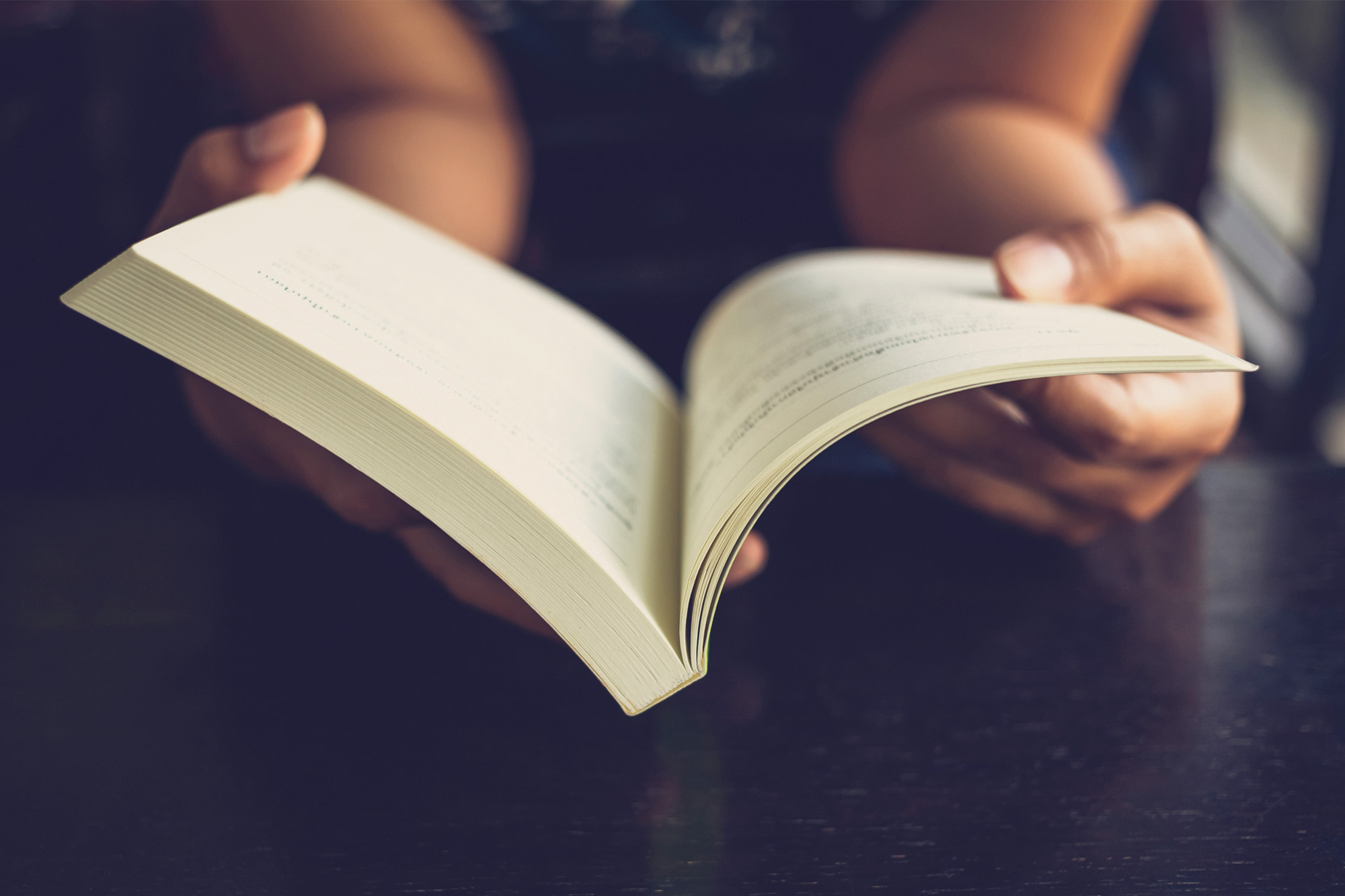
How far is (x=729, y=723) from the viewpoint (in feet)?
1.17

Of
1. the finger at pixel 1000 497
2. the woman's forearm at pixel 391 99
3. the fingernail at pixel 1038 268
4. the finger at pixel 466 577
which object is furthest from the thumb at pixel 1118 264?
the woman's forearm at pixel 391 99

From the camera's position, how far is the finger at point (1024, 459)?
418 mm

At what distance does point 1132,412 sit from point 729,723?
0.22 metres

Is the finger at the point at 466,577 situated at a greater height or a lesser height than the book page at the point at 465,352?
lesser

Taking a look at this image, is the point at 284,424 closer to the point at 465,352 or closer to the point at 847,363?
the point at 465,352

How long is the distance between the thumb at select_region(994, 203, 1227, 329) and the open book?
0.06 feet

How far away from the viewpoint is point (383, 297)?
0.34 metres

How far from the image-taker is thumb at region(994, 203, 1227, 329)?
379 mm

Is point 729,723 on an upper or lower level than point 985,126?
lower

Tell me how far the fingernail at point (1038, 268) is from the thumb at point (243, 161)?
32 centimetres

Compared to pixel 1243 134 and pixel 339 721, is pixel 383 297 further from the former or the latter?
pixel 1243 134

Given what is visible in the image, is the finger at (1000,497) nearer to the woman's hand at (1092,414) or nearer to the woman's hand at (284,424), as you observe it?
the woman's hand at (1092,414)

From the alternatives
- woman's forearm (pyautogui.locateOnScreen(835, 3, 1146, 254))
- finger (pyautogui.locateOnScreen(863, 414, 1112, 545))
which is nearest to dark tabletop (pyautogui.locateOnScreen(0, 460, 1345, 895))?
finger (pyautogui.locateOnScreen(863, 414, 1112, 545))

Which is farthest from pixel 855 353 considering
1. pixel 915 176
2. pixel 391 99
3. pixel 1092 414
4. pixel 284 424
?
pixel 391 99
